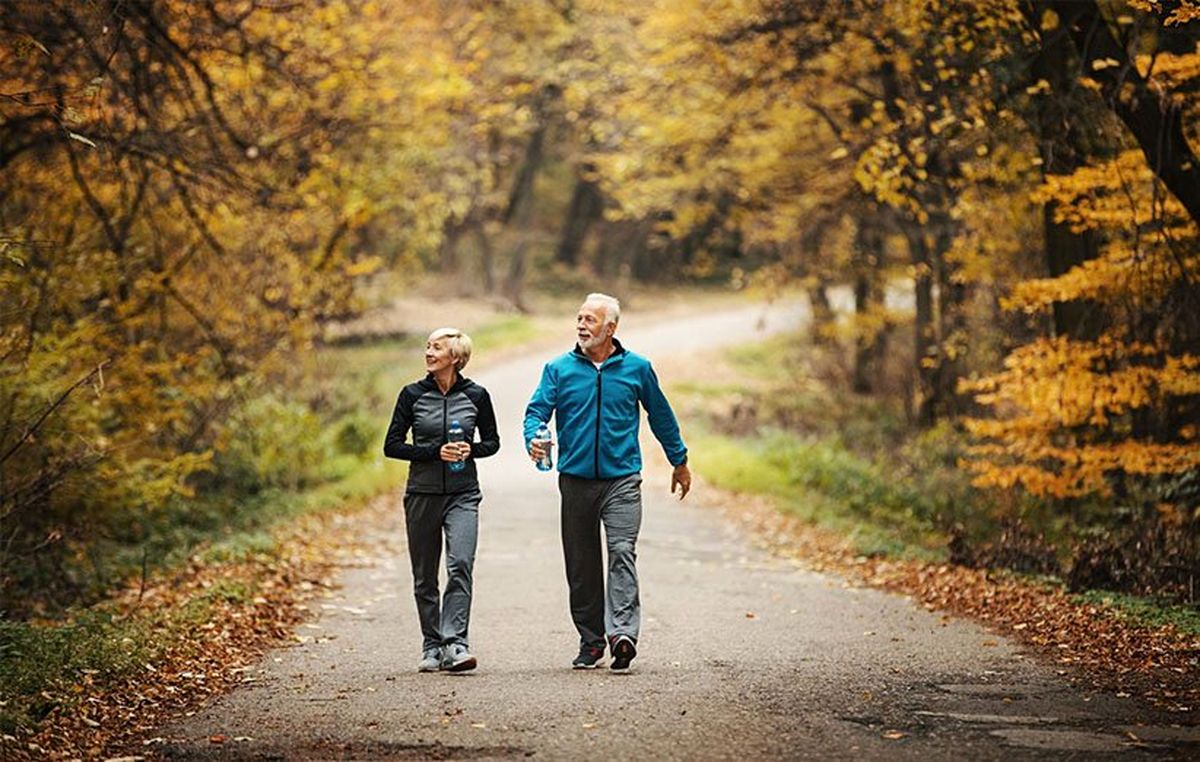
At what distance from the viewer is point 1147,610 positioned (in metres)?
9.77

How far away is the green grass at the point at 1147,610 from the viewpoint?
30.3 ft

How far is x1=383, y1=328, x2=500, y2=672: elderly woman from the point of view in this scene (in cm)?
834

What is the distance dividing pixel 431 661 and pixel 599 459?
1503 mm

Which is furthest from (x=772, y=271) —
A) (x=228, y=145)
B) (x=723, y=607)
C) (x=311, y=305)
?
(x=723, y=607)

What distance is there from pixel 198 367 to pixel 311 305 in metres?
4.75

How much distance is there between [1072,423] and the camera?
14289 millimetres

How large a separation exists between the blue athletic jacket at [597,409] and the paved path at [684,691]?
3.92 feet

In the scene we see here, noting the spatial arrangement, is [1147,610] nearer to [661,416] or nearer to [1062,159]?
[661,416]

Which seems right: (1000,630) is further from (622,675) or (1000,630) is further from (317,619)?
(317,619)

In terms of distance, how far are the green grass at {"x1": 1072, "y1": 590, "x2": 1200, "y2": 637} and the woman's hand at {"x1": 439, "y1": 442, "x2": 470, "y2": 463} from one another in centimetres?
454

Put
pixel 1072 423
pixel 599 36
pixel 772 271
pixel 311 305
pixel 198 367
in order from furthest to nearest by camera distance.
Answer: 1. pixel 599 36
2. pixel 772 271
3. pixel 311 305
4. pixel 198 367
5. pixel 1072 423

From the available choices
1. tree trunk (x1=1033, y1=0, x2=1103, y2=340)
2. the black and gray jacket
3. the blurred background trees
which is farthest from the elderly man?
tree trunk (x1=1033, y1=0, x2=1103, y2=340)

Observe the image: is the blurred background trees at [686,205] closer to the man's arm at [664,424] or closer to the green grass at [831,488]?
the green grass at [831,488]

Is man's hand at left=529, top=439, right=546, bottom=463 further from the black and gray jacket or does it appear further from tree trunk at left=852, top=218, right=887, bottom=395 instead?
tree trunk at left=852, top=218, right=887, bottom=395
